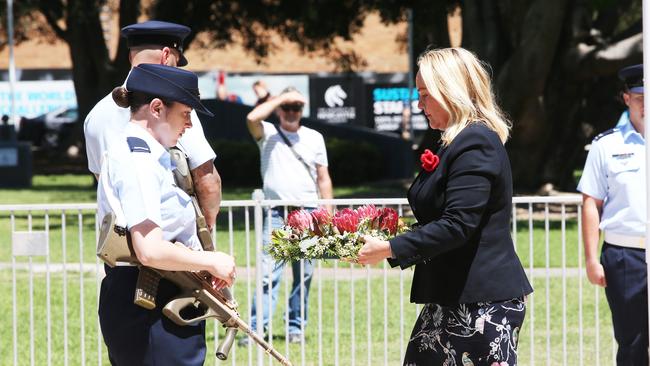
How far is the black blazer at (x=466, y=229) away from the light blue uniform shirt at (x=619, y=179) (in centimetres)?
167

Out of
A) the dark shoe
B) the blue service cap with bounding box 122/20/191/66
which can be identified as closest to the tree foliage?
the dark shoe

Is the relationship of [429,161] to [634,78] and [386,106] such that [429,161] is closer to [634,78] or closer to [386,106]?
[634,78]

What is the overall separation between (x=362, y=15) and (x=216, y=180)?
84.5 ft

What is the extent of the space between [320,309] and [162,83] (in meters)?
3.81

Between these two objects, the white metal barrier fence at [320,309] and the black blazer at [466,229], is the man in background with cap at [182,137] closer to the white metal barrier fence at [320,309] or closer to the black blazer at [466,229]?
the black blazer at [466,229]

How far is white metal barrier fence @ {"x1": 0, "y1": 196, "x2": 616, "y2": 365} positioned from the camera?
25.4 ft

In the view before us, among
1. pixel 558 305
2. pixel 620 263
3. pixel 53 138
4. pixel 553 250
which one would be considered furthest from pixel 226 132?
pixel 620 263

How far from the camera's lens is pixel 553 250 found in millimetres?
14734

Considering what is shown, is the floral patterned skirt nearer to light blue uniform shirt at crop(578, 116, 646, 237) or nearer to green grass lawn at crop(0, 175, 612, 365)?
light blue uniform shirt at crop(578, 116, 646, 237)

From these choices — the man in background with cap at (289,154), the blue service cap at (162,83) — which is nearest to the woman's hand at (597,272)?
the blue service cap at (162,83)

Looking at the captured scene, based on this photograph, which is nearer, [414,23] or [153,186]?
[153,186]

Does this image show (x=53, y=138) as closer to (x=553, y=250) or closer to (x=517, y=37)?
(x=517, y=37)

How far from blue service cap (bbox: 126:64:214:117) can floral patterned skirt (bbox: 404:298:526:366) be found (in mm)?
1347

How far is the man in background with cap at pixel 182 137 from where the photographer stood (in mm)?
5254
